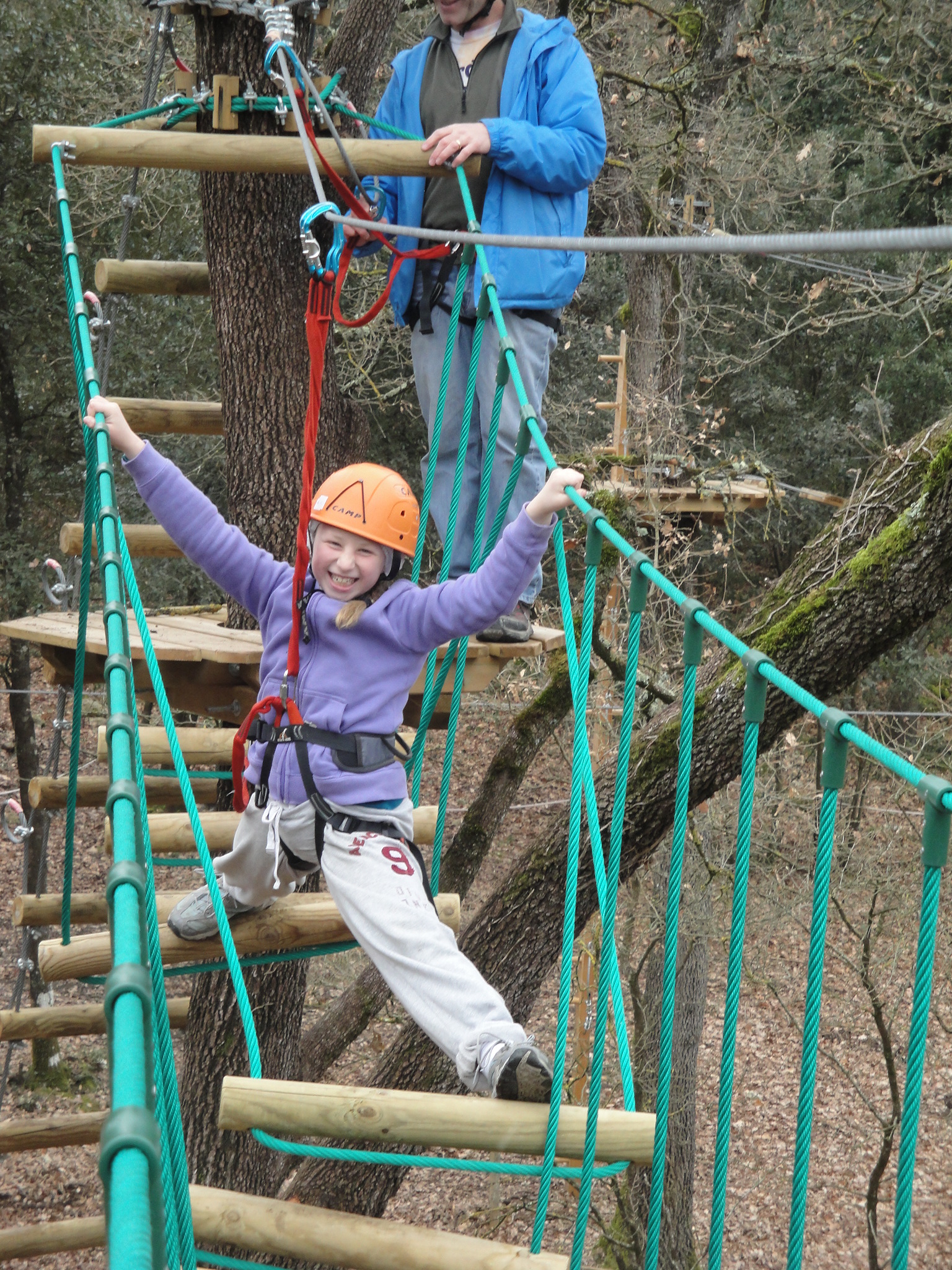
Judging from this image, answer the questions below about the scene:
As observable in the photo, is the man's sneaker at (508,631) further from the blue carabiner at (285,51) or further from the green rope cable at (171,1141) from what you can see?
the green rope cable at (171,1141)

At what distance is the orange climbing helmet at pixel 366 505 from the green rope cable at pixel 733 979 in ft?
2.62

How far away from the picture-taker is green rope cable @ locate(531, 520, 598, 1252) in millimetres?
1686

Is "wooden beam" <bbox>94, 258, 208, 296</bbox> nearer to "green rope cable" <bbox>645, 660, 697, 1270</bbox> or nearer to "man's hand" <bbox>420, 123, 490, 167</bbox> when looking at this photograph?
"man's hand" <bbox>420, 123, 490, 167</bbox>

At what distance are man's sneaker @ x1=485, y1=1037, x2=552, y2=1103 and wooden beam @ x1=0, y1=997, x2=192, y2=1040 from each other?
1.48 m

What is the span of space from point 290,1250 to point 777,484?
725 centimetres

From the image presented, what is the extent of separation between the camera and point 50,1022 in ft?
9.64

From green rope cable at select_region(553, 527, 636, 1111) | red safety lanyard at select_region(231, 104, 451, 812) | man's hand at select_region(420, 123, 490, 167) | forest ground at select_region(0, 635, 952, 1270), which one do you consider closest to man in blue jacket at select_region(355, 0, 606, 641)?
man's hand at select_region(420, 123, 490, 167)

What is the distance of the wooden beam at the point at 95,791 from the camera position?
3158 mm

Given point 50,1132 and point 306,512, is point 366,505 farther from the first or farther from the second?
point 50,1132

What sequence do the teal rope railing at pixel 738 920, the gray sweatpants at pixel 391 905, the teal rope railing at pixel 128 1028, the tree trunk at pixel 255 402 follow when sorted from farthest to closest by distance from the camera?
the tree trunk at pixel 255 402
the gray sweatpants at pixel 391 905
the teal rope railing at pixel 738 920
the teal rope railing at pixel 128 1028

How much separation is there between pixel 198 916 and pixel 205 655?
27.7 inches

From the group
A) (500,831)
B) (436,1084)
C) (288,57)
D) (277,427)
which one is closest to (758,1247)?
(500,831)

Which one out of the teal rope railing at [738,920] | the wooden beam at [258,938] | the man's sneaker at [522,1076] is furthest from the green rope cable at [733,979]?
the wooden beam at [258,938]

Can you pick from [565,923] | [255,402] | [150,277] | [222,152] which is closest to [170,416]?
[255,402]
